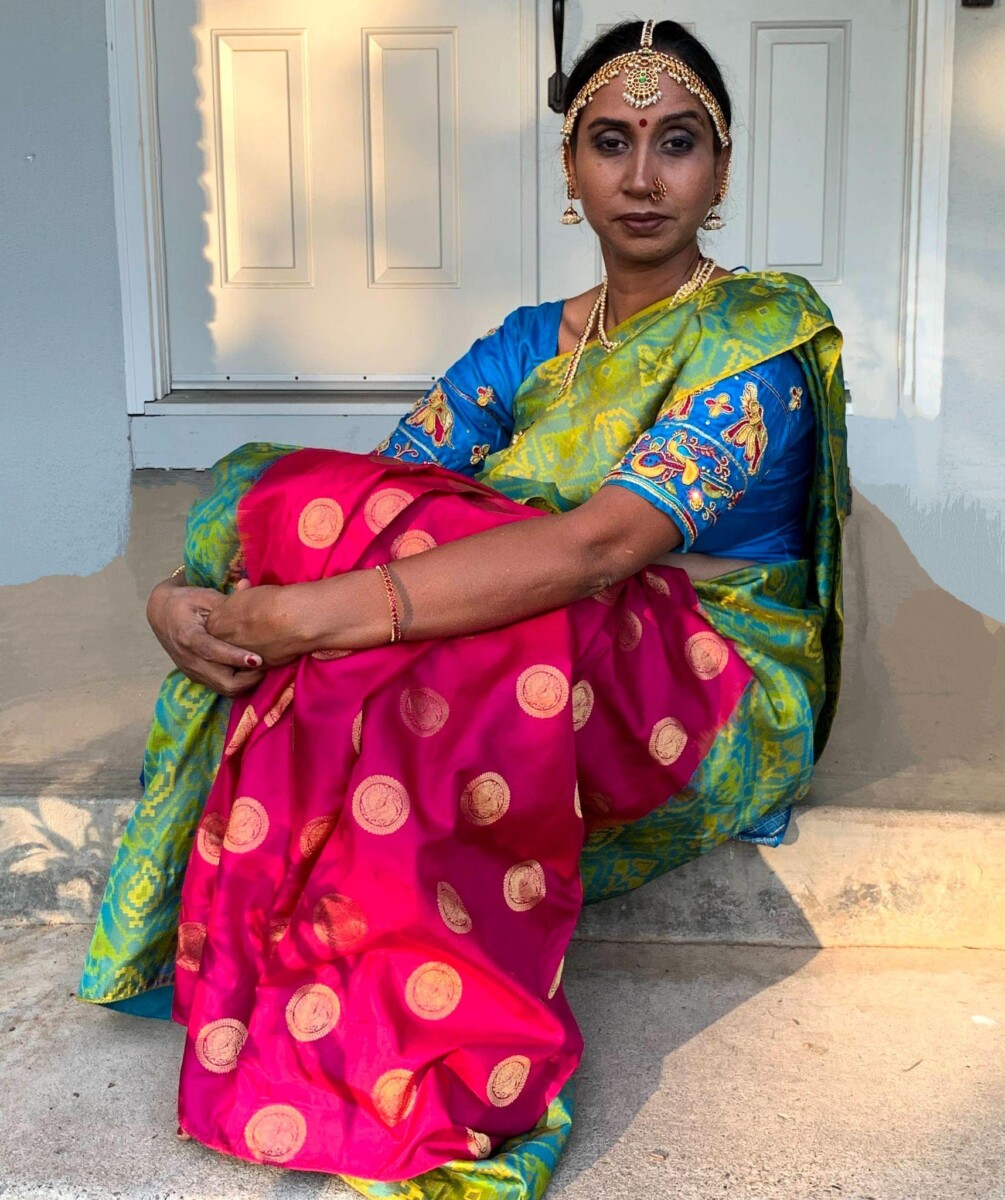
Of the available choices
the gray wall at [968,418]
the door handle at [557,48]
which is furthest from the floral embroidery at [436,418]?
the gray wall at [968,418]

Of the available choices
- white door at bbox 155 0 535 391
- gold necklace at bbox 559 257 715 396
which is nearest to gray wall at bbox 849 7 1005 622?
white door at bbox 155 0 535 391

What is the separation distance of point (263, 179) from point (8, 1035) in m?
2.55

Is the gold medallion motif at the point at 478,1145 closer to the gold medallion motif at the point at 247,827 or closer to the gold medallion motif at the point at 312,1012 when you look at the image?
the gold medallion motif at the point at 312,1012

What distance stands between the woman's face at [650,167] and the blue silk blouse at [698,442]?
0.26 metres

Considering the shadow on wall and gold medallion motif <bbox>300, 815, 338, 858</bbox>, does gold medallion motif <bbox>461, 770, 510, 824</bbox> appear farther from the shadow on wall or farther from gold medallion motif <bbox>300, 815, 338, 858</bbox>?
the shadow on wall

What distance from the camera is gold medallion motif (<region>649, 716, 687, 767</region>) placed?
1779 millimetres

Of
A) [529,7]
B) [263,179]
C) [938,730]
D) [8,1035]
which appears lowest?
[8,1035]

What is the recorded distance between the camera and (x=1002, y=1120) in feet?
5.24

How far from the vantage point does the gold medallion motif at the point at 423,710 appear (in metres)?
1.59

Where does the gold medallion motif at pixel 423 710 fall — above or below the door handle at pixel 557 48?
below

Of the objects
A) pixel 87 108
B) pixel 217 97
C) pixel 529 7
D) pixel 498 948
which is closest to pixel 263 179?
pixel 217 97

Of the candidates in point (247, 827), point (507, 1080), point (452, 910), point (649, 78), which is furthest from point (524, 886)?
point (649, 78)

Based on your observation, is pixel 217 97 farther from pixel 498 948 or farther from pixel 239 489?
pixel 498 948

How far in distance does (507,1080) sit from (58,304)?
2820mm
